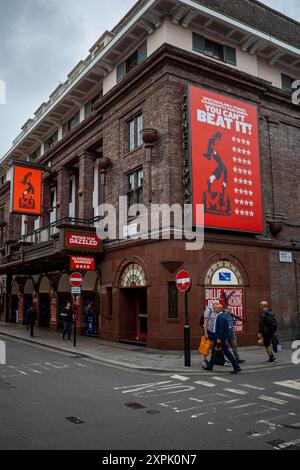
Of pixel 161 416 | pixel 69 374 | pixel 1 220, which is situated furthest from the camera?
pixel 1 220

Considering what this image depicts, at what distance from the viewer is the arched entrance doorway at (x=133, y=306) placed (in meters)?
17.4

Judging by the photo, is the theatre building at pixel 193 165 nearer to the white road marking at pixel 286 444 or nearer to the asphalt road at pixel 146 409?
the asphalt road at pixel 146 409

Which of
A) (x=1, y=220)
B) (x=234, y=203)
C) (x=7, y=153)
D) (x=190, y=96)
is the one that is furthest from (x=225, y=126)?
(x=1, y=220)

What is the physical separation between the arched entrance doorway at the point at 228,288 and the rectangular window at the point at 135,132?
650cm

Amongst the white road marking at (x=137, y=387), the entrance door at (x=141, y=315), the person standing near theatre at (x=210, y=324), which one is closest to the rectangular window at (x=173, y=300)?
the entrance door at (x=141, y=315)

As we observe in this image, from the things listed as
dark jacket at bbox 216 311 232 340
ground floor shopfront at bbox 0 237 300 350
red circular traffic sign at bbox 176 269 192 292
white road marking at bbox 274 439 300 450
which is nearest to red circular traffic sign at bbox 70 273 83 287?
ground floor shopfront at bbox 0 237 300 350

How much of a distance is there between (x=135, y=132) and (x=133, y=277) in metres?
6.53

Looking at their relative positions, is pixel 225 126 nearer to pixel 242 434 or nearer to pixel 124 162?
pixel 124 162

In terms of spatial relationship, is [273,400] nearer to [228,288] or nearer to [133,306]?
[228,288]

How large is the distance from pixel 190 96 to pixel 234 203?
A: 463 centimetres

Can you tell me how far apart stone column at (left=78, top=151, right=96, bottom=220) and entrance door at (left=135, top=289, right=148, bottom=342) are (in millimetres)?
6322

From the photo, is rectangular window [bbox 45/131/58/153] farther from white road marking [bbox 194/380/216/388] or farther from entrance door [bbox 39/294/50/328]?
white road marking [bbox 194/380/216/388]

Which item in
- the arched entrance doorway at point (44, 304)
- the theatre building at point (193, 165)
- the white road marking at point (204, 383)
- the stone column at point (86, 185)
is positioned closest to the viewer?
the white road marking at point (204, 383)

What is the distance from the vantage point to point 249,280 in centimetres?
1711
